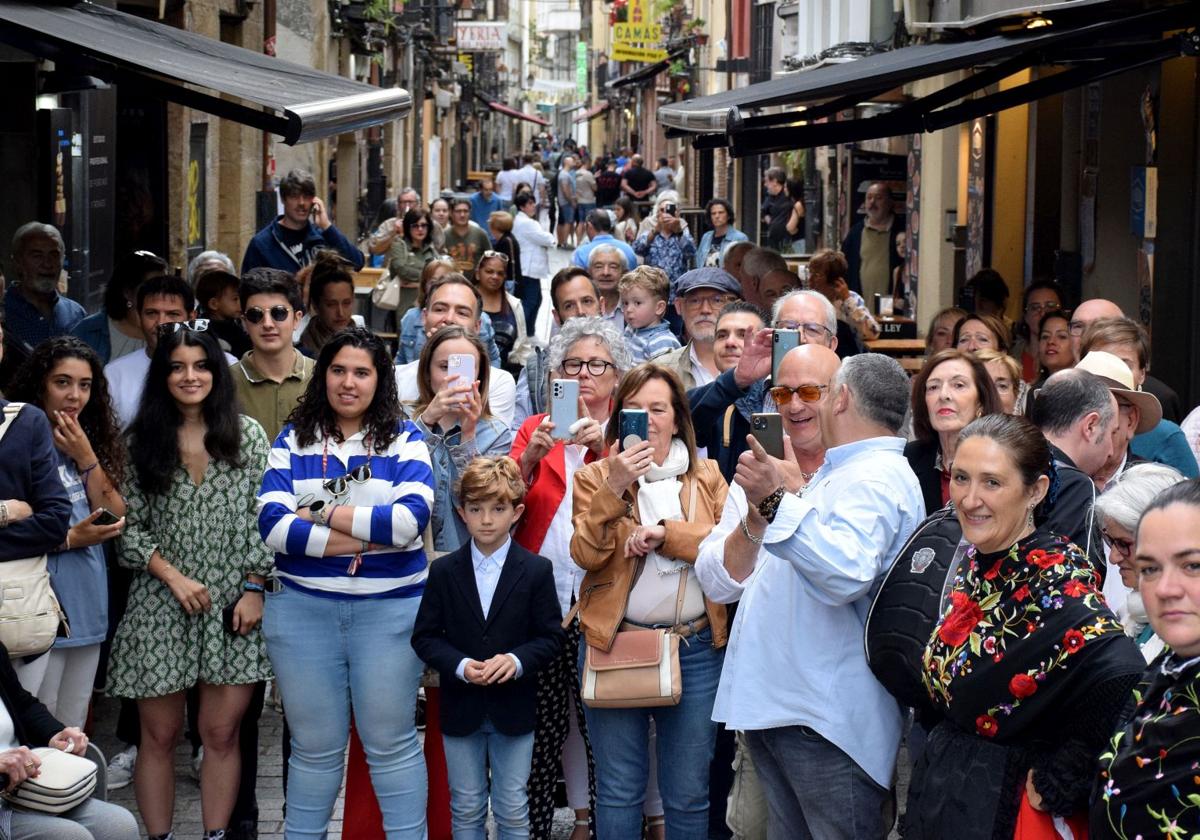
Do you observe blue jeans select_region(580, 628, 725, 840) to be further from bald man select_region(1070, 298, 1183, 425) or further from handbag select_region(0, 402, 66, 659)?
bald man select_region(1070, 298, 1183, 425)

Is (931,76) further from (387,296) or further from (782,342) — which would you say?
(387,296)

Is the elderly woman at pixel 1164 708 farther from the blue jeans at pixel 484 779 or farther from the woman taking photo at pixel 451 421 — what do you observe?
the woman taking photo at pixel 451 421

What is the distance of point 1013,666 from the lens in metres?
3.97

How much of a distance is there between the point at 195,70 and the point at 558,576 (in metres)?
2.78

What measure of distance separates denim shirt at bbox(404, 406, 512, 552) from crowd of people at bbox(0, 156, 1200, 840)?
0.02 metres

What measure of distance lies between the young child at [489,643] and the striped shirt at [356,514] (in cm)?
14

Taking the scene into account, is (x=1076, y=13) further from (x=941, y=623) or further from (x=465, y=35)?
(x=465, y=35)

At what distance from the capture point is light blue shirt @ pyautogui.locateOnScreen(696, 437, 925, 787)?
180 inches

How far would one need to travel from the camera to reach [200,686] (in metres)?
6.26

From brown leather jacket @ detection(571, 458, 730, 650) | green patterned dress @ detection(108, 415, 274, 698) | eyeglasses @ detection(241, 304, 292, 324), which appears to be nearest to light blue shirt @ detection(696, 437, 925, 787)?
brown leather jacket @ detection(571, 458, 730, 650)

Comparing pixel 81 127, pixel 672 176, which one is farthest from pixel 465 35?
pixel 81 127

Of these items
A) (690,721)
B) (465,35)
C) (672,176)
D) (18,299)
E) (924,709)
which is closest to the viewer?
(924,709)

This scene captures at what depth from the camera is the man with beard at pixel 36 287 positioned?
8742mm

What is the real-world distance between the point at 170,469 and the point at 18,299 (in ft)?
10.0
